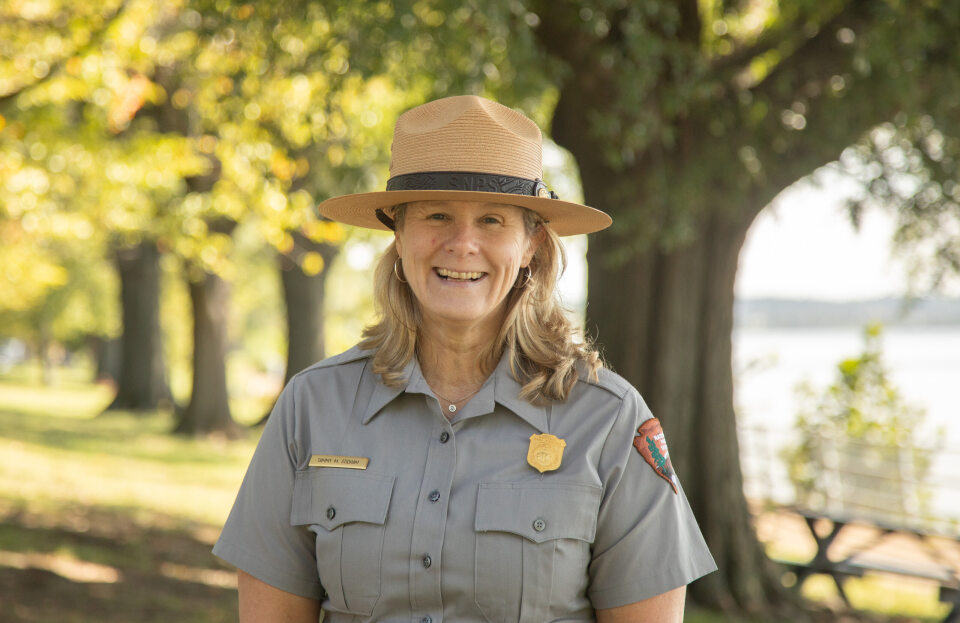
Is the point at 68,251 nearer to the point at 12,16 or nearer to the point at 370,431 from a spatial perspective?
the point at 12,16

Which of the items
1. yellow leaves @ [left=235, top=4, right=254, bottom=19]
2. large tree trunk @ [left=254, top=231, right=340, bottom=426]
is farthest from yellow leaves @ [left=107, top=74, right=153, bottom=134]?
large tree trunk @ [left=254, top=231, right=340, bottom=426]

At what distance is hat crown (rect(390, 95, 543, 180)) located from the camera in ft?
8.19

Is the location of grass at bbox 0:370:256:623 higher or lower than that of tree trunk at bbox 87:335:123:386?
lower

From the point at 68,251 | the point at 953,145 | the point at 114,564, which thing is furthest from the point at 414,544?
the point at 68,251

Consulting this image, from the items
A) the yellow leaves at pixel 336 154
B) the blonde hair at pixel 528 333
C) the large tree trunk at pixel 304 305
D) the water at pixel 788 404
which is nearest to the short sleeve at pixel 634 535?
the blonde hair at pixel 528 333

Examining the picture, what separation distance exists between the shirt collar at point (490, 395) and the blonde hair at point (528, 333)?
0.06ft

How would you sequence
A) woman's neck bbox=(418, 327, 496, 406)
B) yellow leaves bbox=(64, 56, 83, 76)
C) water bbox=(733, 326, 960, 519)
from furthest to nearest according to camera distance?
water bbox=(733, 326, 960, 519), yellow leaves bbox=(64, 56, 83, 76), woman's neck bbox=(418, 327, 496, 406)

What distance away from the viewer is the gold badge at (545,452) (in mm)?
2391

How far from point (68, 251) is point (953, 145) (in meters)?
30.1

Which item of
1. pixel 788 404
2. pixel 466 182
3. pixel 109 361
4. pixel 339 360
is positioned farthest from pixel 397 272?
pixel 109 361

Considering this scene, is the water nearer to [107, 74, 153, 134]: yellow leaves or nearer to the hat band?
[107, 74, 153, 134]: yellow leaves

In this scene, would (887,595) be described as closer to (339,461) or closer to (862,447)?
(862,447)

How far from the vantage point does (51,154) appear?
35.2 feet

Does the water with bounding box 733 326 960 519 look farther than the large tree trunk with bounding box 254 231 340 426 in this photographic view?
No
